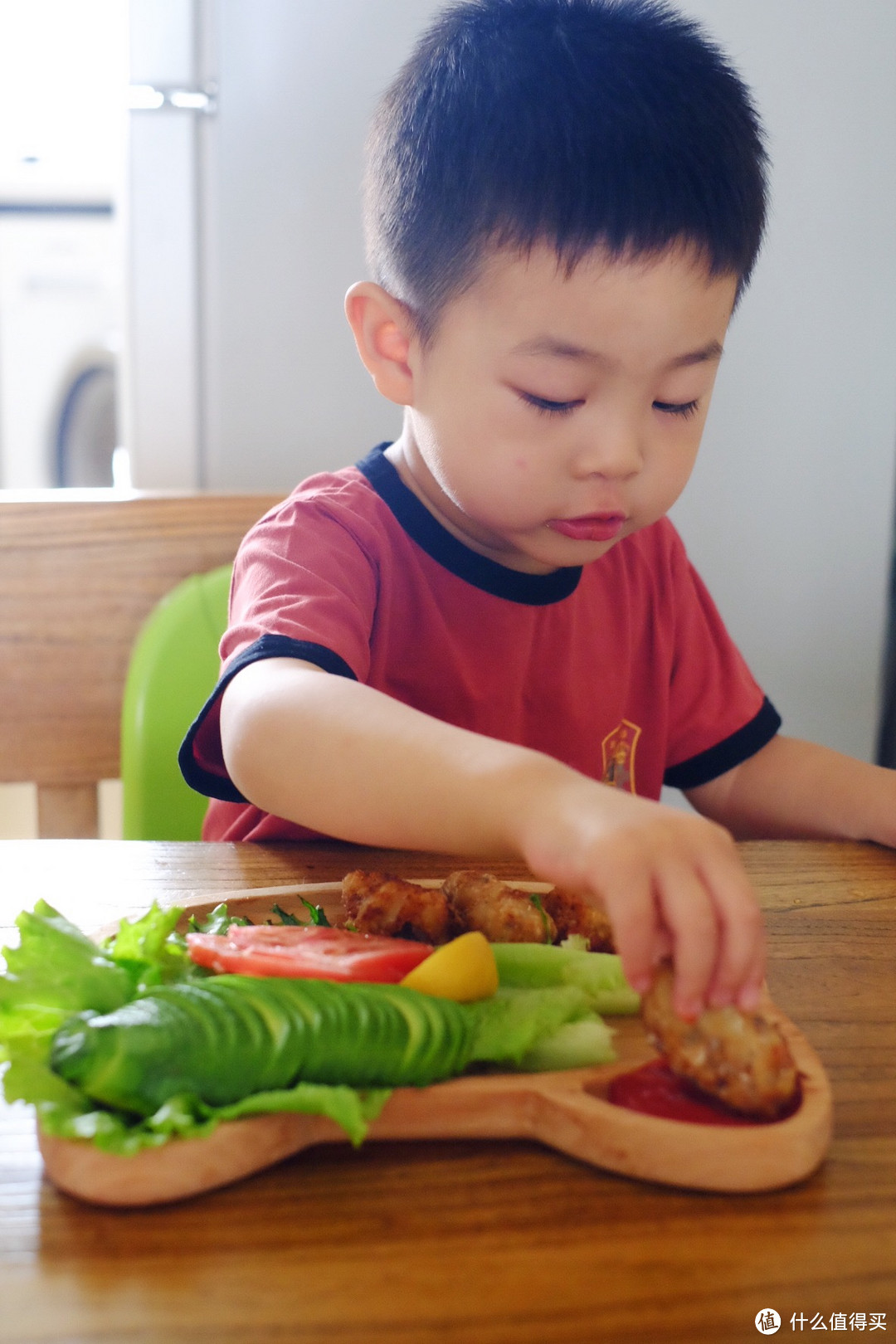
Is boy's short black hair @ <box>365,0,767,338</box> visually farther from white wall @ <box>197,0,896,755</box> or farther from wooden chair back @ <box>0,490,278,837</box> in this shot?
white wall @ <box>197,0,896,755</box>

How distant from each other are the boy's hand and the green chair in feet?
2.98

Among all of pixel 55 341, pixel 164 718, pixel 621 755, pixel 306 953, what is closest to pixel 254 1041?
pixel 306 953

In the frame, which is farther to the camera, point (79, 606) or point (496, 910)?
point (79, 606)

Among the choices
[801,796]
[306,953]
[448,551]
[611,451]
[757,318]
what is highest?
[757,318]

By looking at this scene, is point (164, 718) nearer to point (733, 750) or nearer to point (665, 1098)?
point (733, 750)

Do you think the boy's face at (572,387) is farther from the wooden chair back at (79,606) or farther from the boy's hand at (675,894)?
the wooden chair back at (79,606)

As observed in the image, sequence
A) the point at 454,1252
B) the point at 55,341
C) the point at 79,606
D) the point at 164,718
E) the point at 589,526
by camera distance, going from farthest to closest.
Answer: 1. the point at 55,341
2. the point at 79,606
3. the point at 164,718
4. the point at 589,526
5. the point at 454,1252

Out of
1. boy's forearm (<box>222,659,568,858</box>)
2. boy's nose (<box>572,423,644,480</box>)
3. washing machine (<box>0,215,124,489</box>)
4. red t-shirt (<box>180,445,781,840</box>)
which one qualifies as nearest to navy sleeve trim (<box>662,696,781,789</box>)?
red t-shirt (<box>180,445,781,840</box>)

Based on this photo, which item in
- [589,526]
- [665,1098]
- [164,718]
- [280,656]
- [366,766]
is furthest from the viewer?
[164,718]

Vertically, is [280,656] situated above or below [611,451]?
below

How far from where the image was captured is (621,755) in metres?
1.26

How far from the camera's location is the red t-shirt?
96cm

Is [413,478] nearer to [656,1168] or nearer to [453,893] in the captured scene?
[453,893]

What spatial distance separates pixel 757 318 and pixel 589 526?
1174 millimetres
